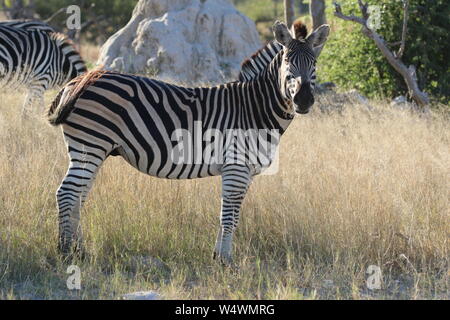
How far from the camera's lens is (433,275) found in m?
5.16

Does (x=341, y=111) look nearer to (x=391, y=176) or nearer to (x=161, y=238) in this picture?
(x=391, y=176)

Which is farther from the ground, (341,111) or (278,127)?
(341,111)

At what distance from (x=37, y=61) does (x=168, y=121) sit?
5.03m

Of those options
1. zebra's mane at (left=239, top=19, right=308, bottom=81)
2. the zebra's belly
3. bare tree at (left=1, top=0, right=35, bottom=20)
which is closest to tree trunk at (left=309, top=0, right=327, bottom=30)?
zebra's mane at (left=239, top=19, right=308, bottom=81)

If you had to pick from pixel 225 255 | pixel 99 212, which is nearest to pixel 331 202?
pixel 225 255

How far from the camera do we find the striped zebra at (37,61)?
9.43m

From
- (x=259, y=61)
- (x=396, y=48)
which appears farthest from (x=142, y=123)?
(x=396, y=48)

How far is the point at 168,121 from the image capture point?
206 inches

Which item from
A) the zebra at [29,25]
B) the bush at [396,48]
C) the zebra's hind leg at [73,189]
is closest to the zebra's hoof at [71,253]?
the zebra's hind leg at [73,189]

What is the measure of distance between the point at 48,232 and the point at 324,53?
365 inches

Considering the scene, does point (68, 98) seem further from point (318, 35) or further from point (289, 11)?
point (289, 11)

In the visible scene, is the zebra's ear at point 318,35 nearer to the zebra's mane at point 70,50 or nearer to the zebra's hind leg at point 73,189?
the zebra's hind leg at point 73,189

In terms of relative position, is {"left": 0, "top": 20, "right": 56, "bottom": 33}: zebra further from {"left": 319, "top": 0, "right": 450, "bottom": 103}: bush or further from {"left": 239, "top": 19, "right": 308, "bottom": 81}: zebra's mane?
{"left": 319, "top": 0, "right": 450, "bottom": 103}: bush
